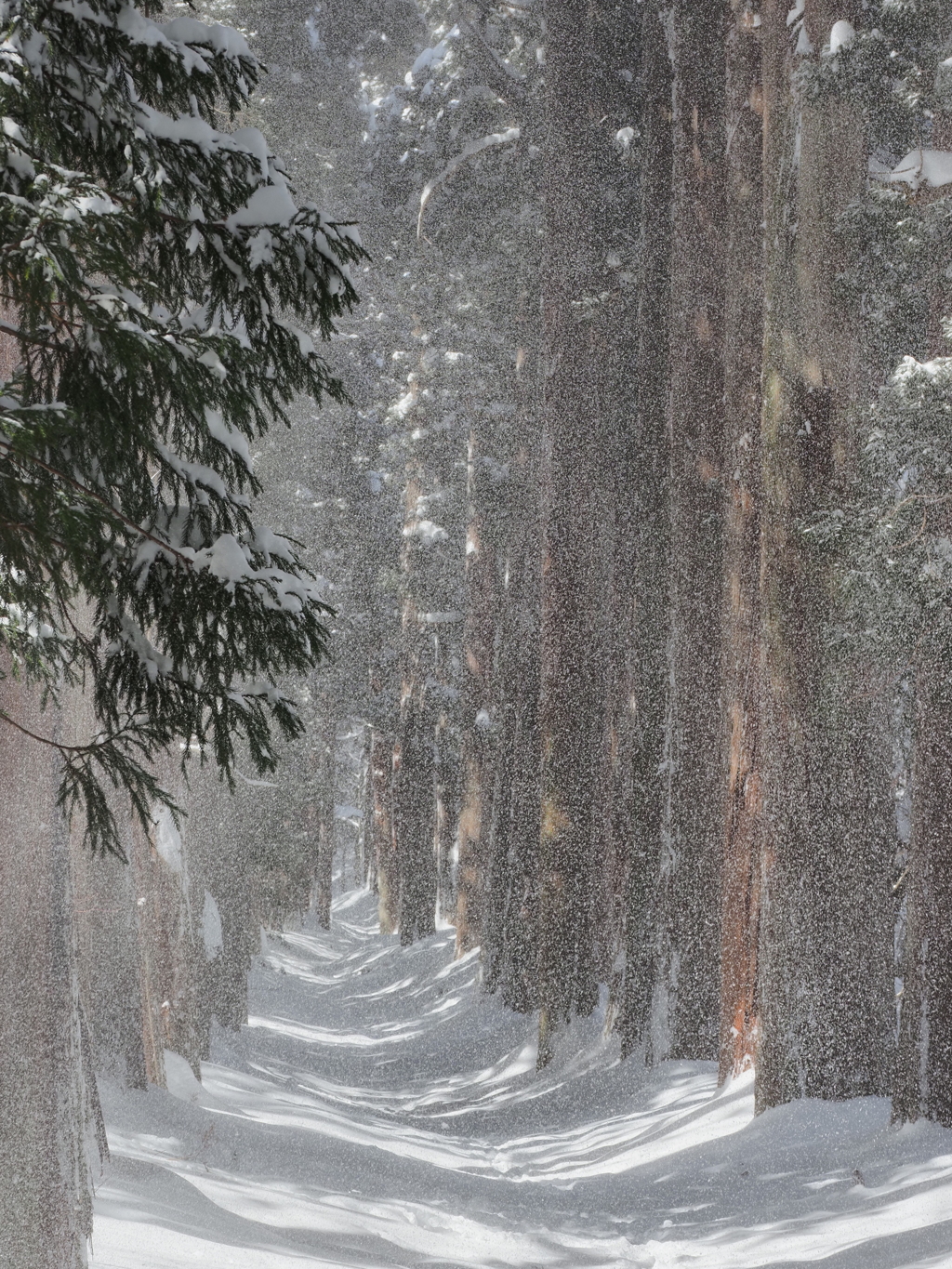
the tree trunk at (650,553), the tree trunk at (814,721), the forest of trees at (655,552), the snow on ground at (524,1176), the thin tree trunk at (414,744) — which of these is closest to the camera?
the snow on ground at (524,1176)

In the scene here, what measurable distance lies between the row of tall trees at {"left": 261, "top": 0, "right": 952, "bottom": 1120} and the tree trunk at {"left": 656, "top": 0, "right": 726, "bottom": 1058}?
0.03 metres

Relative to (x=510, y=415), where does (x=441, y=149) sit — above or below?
above

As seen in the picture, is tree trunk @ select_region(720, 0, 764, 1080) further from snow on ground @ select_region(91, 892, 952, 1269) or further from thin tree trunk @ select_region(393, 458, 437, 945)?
thin tree trunk @ select_region(393, 458, 437, 945)

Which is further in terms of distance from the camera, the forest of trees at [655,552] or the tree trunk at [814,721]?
the tree trunk at [814,721]

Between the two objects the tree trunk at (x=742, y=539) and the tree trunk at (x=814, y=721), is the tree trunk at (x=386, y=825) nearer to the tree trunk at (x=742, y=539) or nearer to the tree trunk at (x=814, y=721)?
the tree trunk at (x=742, y=539)

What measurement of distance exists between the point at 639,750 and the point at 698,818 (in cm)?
107

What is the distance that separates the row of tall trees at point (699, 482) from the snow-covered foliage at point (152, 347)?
4.37m

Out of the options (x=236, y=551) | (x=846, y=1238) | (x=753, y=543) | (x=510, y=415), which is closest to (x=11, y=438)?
(x=236, y=551)

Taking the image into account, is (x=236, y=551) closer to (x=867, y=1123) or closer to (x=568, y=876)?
(x=867, y=1123)

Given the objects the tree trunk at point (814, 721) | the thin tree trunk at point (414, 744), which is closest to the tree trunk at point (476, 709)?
the thin tree trunk at point (414, 744)

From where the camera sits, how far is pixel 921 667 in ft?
23.3

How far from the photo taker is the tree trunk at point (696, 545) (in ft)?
33.0

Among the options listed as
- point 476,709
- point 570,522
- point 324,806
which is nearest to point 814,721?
point 570,522

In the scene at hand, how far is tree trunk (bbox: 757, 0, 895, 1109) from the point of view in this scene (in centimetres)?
729
